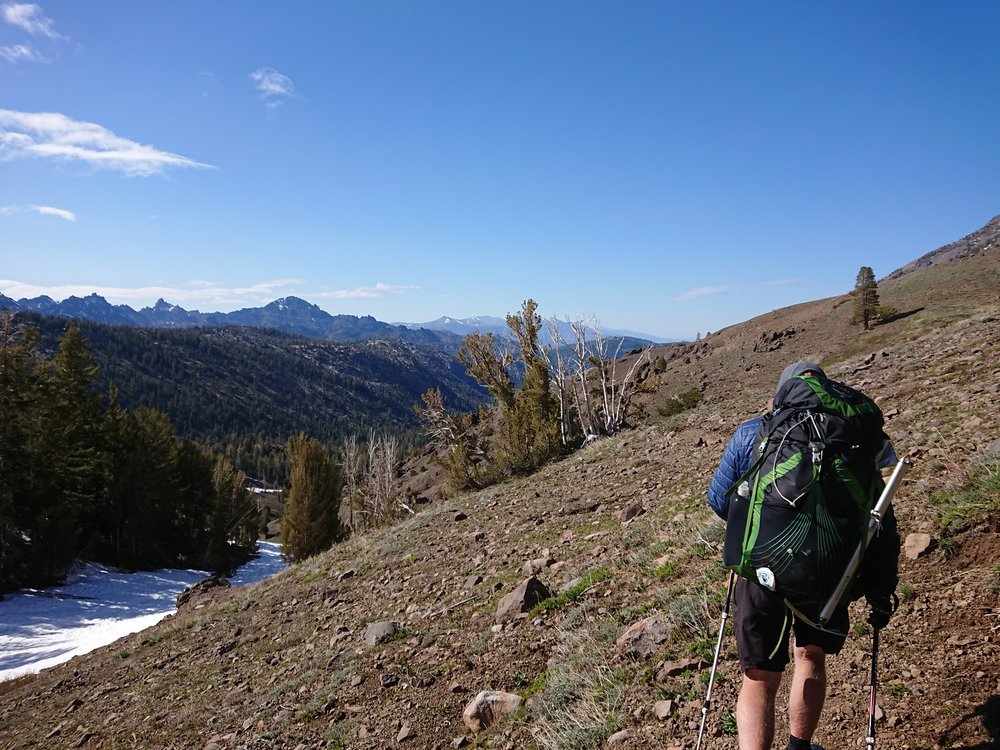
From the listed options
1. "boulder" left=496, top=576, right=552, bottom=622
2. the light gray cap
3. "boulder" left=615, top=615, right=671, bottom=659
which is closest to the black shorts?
the light gray cap

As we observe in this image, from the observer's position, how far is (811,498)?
2.51 meters

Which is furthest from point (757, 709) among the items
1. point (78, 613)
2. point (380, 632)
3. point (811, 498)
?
point (78, 613)

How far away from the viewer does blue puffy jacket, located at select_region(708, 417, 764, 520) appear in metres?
3.08

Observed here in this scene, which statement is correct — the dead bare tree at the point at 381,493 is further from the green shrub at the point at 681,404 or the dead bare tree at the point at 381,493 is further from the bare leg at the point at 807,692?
the bare leg at the point at 807,692

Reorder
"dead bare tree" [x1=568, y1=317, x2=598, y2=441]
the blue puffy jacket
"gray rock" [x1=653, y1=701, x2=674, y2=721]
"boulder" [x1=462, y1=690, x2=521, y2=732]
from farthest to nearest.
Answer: "dead bare tree" [x1=568, y1=317, x2=598, y2=441], "boulder" [x1=462, y1=690, x2=521, y2=732], "gray rock" [x1=653, y1=701, x2=674, y2=721], the blue puffy jacket

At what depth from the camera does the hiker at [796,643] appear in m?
2.68

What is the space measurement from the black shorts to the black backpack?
14 centimetres

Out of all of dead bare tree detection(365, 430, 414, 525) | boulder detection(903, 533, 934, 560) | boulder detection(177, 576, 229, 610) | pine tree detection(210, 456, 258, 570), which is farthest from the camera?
pine tree detection(210, 456, 258, 570)

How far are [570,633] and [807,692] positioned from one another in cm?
314

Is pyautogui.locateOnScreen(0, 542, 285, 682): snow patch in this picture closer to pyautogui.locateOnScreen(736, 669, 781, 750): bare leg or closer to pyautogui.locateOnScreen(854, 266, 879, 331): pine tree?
pyautogui.locateOnScreen(736, 669, 781, 750): bare leg

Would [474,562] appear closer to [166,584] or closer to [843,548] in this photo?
[843,548]

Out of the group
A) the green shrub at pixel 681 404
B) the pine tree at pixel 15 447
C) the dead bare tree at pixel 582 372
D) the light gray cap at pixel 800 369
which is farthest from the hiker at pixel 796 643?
the pine tree at pixel 15 447

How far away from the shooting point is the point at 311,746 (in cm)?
542

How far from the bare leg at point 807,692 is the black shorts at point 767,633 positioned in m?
0.08
